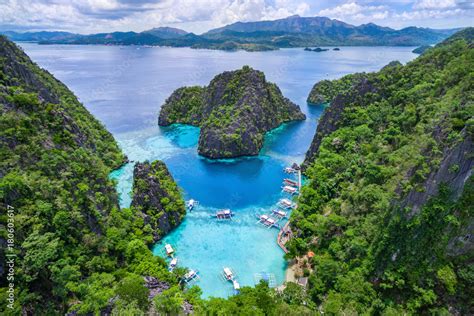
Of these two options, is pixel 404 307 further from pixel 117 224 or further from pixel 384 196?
pixel 117 224

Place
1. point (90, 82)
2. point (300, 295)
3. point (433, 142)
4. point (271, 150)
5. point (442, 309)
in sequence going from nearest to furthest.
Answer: point (442, 309)
point (300, 295)
point (433, 142)
point (271, 150)
point (90, 82)

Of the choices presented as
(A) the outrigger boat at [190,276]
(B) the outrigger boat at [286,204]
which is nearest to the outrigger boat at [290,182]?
(B) the outrigger boat at [286,204]

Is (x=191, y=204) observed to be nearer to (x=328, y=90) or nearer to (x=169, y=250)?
(x=169, y=250)

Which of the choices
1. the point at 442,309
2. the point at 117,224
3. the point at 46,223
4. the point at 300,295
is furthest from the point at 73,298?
the point at 442,309

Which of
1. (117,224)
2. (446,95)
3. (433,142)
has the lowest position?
(117,224)

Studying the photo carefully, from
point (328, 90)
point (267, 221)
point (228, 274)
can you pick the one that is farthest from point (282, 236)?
point (328, 90)

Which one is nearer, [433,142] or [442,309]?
[442,309]
